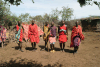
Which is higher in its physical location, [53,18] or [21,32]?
[53,18]

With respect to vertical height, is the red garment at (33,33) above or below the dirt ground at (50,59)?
above

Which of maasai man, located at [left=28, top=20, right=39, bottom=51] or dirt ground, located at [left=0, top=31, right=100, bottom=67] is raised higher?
maasai man, located at [left=28, top=20, right=39, bottom=51]

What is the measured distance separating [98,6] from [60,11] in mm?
20642

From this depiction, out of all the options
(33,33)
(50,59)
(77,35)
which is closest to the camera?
(50,59)

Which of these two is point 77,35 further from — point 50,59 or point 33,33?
point 33,33

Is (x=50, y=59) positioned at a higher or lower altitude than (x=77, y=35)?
lower

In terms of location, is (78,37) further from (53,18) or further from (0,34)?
(53,18)

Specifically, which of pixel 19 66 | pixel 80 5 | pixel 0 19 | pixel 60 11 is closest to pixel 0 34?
pixel 19 66

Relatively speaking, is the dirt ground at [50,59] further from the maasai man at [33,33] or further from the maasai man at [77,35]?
the maasai man at [33,33]

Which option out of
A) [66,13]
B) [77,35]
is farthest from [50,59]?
[66,13]

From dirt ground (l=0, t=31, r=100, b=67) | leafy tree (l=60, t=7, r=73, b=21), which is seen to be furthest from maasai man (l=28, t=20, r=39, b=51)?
leafy tree (l=60, t=7, r=73, b=21)

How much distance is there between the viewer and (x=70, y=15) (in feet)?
71.6

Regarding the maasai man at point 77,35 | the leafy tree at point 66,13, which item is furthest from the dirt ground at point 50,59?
the leafy tree at point 66,13

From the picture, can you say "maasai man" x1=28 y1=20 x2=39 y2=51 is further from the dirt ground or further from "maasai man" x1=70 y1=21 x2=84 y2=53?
"maasai man" x1=70 y1=21 x2=84 y2=53
